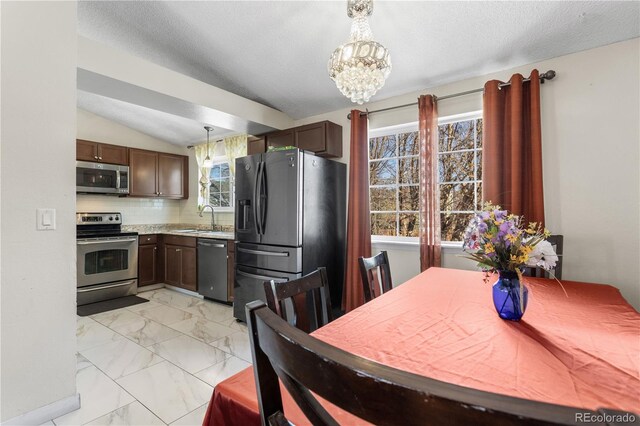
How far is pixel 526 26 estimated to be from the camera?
2117 mm

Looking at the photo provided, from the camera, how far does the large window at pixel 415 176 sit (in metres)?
2.89

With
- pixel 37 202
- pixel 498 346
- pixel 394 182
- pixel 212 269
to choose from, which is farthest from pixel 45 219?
pixel 394 182

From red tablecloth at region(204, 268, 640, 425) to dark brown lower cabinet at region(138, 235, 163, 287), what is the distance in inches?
165

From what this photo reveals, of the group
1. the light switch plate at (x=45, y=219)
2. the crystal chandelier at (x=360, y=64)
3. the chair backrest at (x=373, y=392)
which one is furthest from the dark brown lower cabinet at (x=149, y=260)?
the chair backrest at (x=373, y=392)

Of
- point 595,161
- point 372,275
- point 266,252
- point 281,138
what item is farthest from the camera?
point 281,138

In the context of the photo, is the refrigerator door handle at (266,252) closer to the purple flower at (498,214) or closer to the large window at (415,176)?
the large window at (415,176)

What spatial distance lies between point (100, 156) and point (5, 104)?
10.4 feet

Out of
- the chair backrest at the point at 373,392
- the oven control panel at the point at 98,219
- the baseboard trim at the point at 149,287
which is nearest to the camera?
the chair backrest at the point at 373,392

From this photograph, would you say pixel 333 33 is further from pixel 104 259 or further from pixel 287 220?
pixel 104 259

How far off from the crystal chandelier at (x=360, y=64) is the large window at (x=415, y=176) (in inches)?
59.1

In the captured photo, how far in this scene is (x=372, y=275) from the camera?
1.78 metres

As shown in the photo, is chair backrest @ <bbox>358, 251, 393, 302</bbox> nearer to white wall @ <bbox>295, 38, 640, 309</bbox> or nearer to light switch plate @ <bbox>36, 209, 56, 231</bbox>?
white wall @ <bbox>295, 38, 640, 309</bbox>


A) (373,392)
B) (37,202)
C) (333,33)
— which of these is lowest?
(373,392)

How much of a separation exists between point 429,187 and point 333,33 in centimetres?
154
